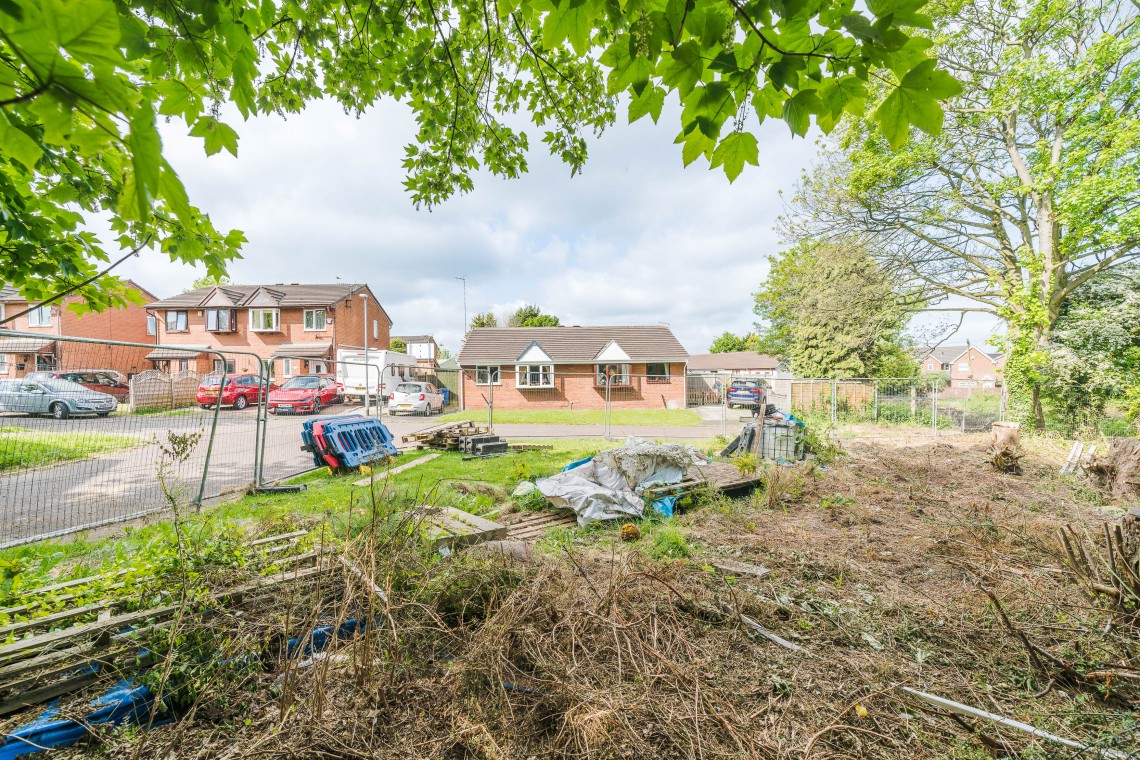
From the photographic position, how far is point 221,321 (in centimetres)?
2970

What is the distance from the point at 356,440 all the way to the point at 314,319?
25052 mm

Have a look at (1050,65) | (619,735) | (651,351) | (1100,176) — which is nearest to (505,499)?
(619,735)

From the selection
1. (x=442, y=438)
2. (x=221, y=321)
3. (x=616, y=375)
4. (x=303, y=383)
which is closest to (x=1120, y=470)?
(x=442, y=438)

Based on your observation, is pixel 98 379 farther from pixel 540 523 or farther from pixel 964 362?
pixel 964 362

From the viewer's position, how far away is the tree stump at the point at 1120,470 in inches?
265

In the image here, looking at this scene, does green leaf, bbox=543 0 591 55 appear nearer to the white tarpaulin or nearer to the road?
the road

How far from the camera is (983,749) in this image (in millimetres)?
2012

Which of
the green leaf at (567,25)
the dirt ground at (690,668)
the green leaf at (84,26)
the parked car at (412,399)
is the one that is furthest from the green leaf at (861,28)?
the parked car at (412,399)

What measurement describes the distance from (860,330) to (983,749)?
20.2 meters

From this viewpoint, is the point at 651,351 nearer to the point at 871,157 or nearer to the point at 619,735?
the point at 871,157

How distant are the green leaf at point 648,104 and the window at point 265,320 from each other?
34.6m

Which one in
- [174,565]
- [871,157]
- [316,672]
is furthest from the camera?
[871,157]

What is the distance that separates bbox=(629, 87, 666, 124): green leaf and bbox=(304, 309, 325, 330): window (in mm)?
32871

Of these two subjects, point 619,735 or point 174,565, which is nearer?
point 619,735
